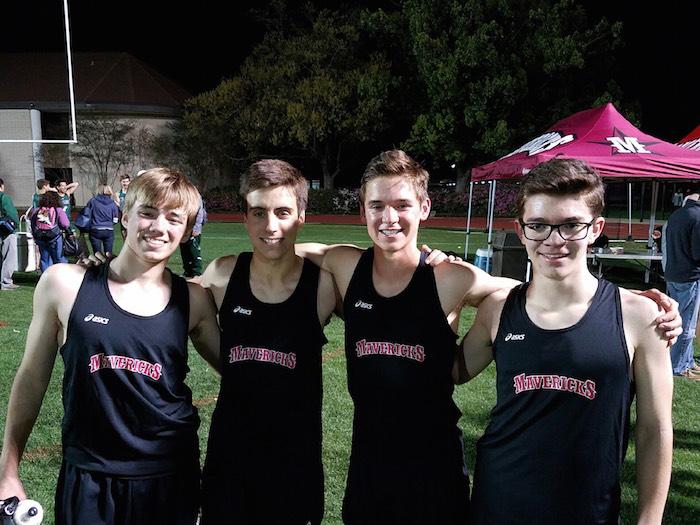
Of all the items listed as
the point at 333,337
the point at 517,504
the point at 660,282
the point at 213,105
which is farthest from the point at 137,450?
the point at 213,105

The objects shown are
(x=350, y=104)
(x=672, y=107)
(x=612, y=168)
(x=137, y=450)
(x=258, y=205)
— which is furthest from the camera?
(x=672, y=107)

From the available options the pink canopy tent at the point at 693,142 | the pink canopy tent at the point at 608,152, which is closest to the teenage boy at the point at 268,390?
the pink canopy tent at the point at 608,152

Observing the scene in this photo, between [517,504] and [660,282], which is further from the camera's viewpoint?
[660,282]

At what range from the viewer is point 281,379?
7.50 ft

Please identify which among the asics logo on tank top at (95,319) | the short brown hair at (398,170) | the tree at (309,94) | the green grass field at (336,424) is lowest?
the green grass field at (336,424)

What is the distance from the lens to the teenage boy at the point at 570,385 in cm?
178

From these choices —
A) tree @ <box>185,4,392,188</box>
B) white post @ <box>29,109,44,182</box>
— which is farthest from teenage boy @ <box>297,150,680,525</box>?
white post @ <box>29,109,44,182</box>

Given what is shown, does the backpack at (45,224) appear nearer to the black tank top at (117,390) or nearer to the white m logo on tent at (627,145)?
the black tank top at (117,390)

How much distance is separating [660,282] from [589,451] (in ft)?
35.7

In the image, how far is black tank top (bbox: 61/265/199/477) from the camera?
6.68 feet

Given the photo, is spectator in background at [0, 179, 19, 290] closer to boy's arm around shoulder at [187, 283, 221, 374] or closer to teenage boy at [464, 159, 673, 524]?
boy's arm around shoulder at [187, 283, 221, 374]

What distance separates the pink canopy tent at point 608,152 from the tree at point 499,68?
18.3 m

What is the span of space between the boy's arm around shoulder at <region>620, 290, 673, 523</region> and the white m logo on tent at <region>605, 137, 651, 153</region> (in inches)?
321

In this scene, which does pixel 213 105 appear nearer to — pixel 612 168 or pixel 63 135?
pixel 63 135
